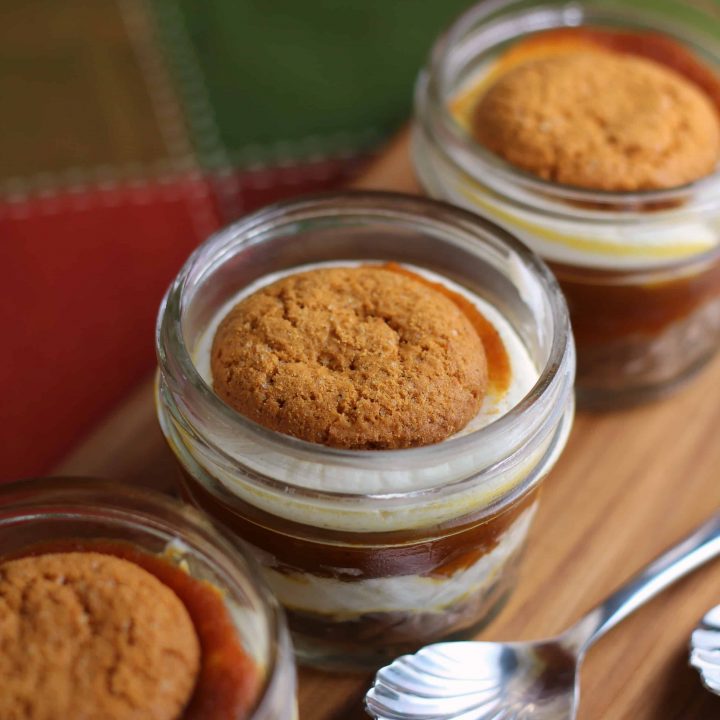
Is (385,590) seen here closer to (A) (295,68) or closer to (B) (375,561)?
(B) (375,561)

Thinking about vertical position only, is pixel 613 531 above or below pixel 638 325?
below

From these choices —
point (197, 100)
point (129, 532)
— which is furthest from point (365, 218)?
point (197, 100)

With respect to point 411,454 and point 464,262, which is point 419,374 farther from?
point 464,262

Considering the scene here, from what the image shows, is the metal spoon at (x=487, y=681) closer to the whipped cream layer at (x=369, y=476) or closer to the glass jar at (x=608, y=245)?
the whipped cream layer at (x=369, y=476)

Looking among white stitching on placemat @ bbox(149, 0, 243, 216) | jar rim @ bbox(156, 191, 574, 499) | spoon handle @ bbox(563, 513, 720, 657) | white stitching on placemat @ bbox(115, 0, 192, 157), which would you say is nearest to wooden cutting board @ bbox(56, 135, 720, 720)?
spoon handle @ bbox(563, 513, 720, 657)

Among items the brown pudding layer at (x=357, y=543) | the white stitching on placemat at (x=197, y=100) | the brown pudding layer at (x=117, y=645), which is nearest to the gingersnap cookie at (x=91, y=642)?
the brown pudding layer at (x=117, y=645)

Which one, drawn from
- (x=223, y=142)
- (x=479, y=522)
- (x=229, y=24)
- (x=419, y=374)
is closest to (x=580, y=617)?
(x=479, y=522)

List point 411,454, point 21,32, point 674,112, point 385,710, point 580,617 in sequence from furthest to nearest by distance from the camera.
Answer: point 21,32 → point 674,112 → point 580,617 → point 385,710 → point 411,454
